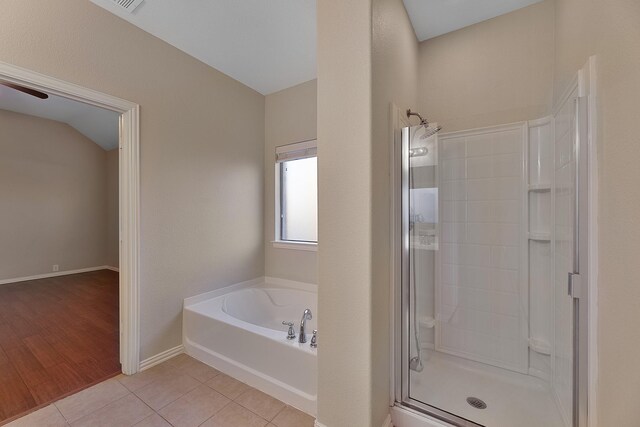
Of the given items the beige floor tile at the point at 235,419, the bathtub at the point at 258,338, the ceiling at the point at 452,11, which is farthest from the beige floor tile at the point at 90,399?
the ceiling at the point at 452,11

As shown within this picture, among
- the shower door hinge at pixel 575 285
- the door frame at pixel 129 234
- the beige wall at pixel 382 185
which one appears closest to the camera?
the shower door hinge at pixel 575 285

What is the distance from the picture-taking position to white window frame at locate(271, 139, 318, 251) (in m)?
2.74

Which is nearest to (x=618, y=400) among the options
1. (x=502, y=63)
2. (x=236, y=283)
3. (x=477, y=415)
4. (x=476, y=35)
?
(x=477, y=415)

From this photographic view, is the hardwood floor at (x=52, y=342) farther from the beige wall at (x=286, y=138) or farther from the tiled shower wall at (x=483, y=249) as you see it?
the tiled shower wall at (x=483, y=249)

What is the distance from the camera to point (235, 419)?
4.88 ft

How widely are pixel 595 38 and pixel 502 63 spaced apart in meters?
0.89

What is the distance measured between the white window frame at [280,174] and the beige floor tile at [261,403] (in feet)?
4.45

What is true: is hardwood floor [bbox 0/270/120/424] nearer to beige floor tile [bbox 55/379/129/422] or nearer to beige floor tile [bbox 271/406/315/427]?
beige floor tile [bbox 55/379/129/422]

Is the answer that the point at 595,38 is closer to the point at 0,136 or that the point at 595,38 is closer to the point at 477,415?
the point at 477,415

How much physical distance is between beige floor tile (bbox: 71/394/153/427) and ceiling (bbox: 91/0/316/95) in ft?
8.70

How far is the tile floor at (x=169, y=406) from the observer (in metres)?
1.46

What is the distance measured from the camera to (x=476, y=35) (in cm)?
195

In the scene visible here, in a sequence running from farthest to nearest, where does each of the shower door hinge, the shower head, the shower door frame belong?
the shower head, the shower door frame, the shower door hinge

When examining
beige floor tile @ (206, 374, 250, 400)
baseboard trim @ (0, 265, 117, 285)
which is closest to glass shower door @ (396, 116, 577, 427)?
beige floor tile @ (206, 374, 250, 400)
